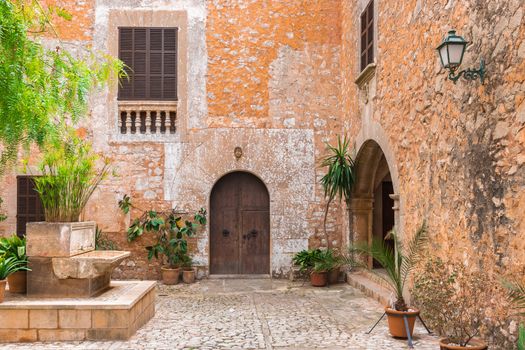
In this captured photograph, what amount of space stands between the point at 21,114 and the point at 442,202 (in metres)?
4.21

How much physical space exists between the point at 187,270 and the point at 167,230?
84 centimetres

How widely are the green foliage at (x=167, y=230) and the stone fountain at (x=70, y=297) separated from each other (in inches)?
Result: 116

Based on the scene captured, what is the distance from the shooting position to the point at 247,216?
9938 millimetres

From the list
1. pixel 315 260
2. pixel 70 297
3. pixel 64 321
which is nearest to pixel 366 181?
pixel 315 260

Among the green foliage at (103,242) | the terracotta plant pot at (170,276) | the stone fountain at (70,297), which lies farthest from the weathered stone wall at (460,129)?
the green foliage at (103,242)

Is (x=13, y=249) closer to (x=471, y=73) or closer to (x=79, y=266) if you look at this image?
(x=79, y=266)

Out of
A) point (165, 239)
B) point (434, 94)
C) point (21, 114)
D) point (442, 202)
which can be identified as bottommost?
point (165, 239)

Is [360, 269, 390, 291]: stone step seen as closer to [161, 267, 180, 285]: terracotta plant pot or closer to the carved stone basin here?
[161, 267, 180, 285]: terracotta plant pot

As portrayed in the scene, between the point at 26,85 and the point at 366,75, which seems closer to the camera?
the point at 26,85

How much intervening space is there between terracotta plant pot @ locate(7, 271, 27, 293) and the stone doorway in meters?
5.33

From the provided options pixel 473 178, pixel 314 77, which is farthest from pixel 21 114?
pixel 314 77

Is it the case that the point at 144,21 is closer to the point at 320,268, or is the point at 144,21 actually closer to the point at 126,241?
the point at 126,241

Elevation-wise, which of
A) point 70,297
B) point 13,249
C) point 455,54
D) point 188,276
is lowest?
point 188,276

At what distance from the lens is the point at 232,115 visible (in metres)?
9.80
